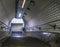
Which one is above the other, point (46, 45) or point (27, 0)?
point (27, 0)

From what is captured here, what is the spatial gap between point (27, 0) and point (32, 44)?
111cm

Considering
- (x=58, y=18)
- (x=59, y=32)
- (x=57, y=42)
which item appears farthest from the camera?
(x=57, y=42)

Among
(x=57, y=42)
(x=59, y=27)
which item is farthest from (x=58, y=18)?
(x=57, y=42)

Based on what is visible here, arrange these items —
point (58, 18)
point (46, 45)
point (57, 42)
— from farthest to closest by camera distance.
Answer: point (46, 45), point (57, 42), point (58, 18)

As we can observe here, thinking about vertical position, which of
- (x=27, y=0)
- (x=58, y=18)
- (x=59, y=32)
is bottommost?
(x=59, y=32)

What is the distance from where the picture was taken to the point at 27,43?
3.02 m

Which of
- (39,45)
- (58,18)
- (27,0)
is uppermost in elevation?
(27,0)

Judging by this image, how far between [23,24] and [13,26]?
85cm

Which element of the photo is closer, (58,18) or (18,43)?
(58,18)

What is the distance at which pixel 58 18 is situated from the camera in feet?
6.38

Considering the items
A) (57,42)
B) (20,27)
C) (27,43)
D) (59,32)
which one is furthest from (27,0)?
(20,27)

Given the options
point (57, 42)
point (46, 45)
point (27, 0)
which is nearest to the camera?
point (57, 42)

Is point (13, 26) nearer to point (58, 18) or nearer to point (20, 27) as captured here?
point (20, 27)

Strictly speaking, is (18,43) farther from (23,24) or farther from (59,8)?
(23,24)
